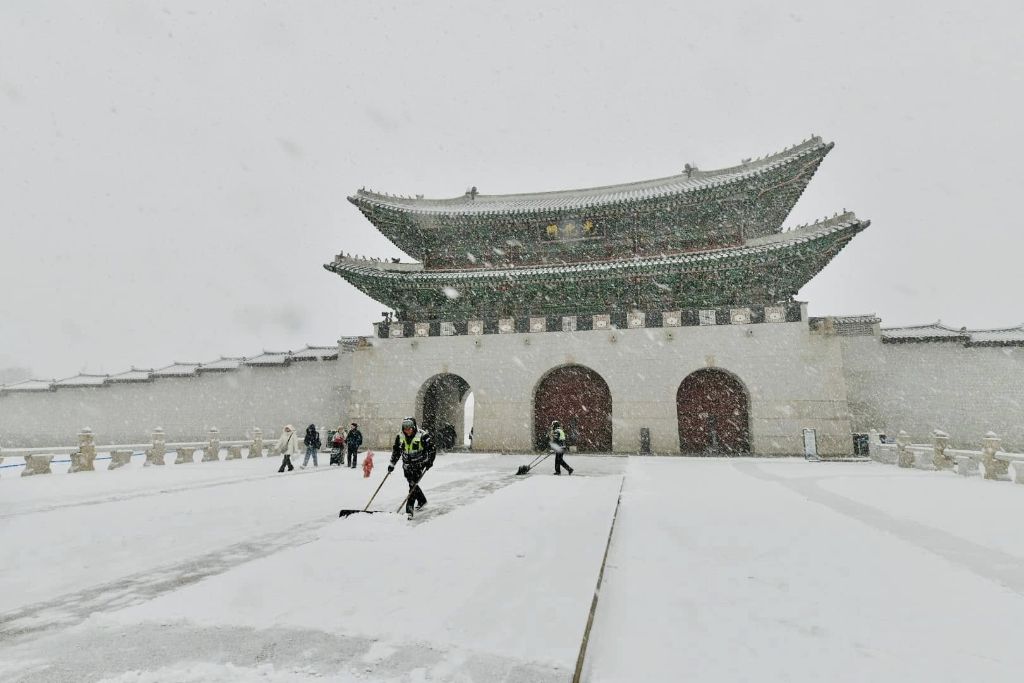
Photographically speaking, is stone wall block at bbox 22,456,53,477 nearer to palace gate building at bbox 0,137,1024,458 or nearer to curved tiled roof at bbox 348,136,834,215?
palace gate building at bbox 0,137,1024,458

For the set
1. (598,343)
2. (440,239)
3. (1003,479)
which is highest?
(440,239)

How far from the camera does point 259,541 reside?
4844mm

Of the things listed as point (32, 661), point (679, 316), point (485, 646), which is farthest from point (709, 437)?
point (32, 661)

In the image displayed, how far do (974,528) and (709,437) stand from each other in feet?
37.0

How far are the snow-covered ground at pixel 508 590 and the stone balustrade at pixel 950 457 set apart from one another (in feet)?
12.2

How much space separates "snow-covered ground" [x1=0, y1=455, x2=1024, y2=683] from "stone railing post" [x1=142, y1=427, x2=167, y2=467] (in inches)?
243

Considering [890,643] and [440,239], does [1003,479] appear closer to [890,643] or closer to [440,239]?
[890,643]

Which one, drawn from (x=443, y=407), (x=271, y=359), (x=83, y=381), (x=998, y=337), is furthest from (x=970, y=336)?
(x=83, y=381)

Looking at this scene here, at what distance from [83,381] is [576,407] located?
25.0 meters

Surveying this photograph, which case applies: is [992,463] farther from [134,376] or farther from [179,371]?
[134,376]

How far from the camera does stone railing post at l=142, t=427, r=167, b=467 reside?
1303 centimetres

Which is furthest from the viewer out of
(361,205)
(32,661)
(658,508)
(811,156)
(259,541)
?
(361,205)

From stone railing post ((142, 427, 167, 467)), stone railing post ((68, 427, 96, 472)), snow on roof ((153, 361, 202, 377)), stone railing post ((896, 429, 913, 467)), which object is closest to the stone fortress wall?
stone railing post ((896, 429, 913, 467))

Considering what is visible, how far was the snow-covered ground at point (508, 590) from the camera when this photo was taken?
2441mm
